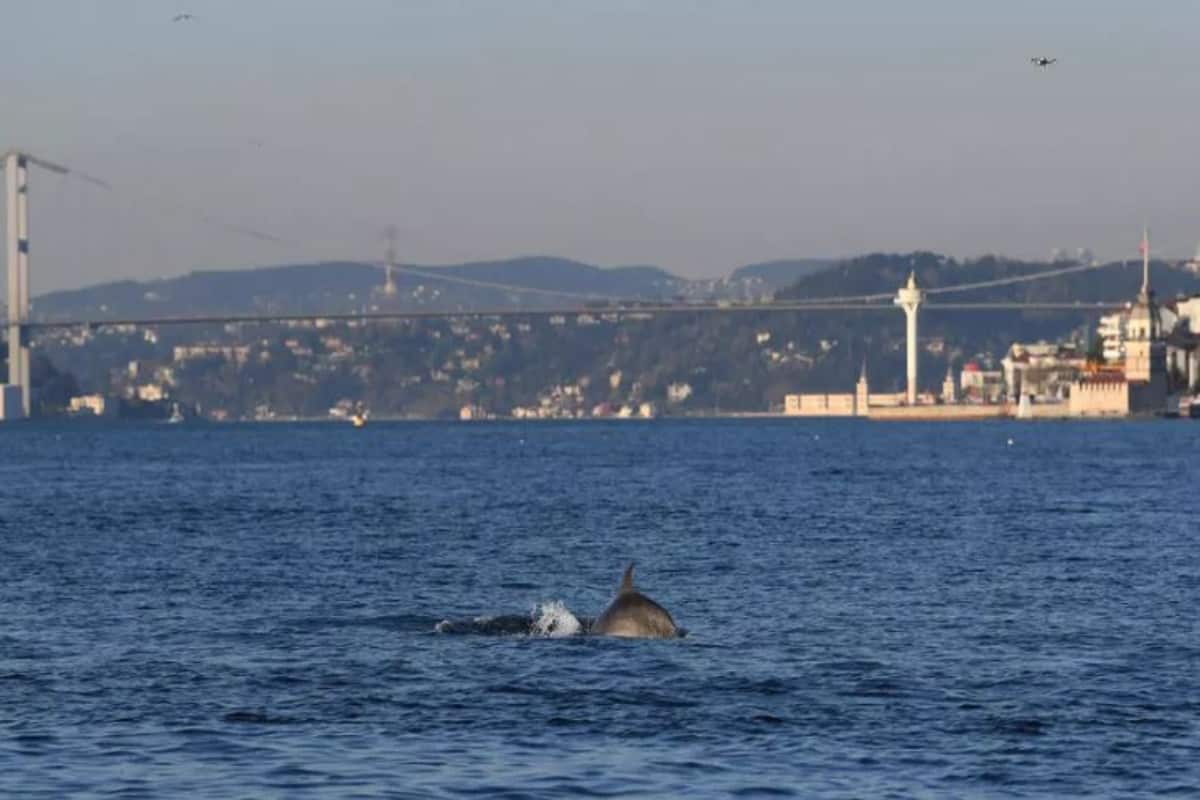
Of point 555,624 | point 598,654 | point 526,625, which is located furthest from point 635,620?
point 526,625

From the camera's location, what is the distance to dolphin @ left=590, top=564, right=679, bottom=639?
28.3 meters

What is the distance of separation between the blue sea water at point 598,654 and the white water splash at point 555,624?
66 mm

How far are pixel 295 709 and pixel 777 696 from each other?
4407mm

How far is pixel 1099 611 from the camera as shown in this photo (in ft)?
105

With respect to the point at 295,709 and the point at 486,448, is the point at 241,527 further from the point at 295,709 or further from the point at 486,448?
the point at 486,448

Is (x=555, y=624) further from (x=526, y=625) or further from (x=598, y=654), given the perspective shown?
(x=598, y=654)

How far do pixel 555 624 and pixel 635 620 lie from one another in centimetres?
126

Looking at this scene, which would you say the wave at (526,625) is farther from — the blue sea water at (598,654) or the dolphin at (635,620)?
the dolphin at (635,620)

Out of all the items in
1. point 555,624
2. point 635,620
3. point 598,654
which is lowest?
point 598,654

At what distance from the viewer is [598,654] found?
88.0 ft

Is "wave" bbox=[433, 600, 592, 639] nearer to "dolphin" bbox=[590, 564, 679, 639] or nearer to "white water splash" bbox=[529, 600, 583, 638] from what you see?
"white water splash" bbox=[529, 600, 583, 638]

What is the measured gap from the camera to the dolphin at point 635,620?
28.3m

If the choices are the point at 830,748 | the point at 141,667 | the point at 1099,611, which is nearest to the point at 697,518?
the point at 1099,611

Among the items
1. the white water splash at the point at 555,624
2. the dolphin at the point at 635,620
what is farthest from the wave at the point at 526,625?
the dolphin at the point at 635,620
